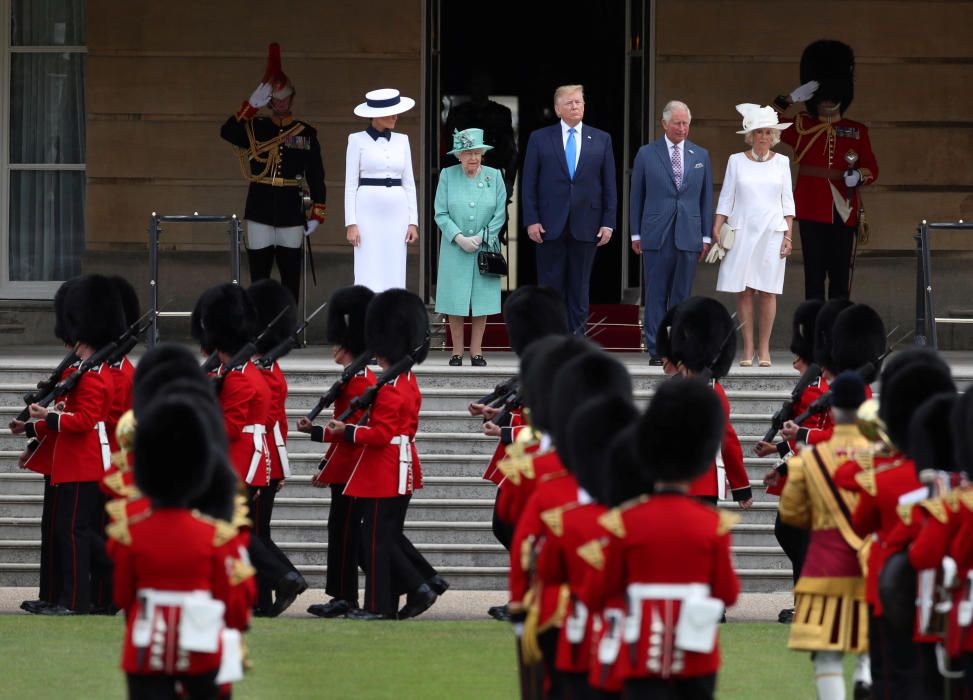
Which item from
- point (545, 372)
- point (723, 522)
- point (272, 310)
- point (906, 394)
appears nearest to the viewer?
point (723, 522)

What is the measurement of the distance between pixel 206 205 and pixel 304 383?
3499 mm

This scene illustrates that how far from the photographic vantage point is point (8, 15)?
15.6 metres

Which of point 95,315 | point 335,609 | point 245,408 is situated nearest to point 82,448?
point 95,315

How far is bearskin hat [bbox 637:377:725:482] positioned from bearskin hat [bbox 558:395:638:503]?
155 mm

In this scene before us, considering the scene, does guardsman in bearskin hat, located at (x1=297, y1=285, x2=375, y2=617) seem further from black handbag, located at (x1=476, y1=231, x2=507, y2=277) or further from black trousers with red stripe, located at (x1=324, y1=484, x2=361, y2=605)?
black handbag, located at (x1=476, y1=231, x2=507, y2=277)

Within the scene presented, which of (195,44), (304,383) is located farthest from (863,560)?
(195,44)

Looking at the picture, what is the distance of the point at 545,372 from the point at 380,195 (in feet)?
18.8

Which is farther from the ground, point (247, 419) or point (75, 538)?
point (247, 419)

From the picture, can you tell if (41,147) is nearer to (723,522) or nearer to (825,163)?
(825,163)

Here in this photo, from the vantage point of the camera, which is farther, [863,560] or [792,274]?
[792,274]

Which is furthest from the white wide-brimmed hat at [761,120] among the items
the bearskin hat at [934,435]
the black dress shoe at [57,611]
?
the bearskin hat at [934,435]

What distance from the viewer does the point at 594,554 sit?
18.8 ft

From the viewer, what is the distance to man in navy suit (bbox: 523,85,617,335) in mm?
12414

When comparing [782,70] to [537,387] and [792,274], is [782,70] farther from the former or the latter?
[537,387]
